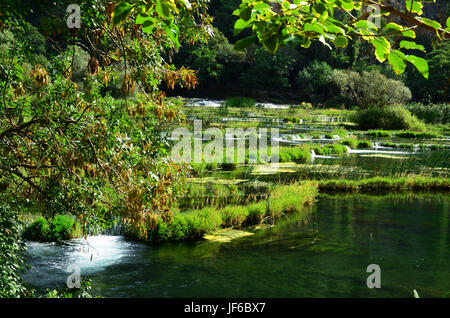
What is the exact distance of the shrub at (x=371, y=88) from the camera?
171ft

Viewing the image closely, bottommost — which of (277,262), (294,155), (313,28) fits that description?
(277,262)

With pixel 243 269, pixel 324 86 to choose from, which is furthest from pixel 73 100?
pixel 324 86

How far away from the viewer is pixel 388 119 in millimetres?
40562

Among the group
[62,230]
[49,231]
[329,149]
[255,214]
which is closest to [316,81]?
[329,149]

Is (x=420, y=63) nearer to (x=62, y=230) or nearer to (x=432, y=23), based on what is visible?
(x=432, y=23)

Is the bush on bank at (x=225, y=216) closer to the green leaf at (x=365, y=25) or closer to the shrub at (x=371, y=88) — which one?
the green leaf at (x=365, y=25)

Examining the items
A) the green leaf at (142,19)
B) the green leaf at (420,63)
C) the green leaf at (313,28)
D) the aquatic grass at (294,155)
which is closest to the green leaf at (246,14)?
the green leaf at (313,28)

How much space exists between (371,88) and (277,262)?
169 feet

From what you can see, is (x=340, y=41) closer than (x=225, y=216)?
Yes

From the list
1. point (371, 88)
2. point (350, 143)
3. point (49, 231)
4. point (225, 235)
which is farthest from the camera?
point (371, 88)

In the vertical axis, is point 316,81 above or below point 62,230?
above

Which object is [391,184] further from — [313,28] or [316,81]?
[316,81]

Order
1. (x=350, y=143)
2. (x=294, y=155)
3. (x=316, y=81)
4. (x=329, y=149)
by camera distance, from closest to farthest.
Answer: (x=294, y=155)
(x=329, y=149)
(x=350, y=143)
(x=316, y=81)
